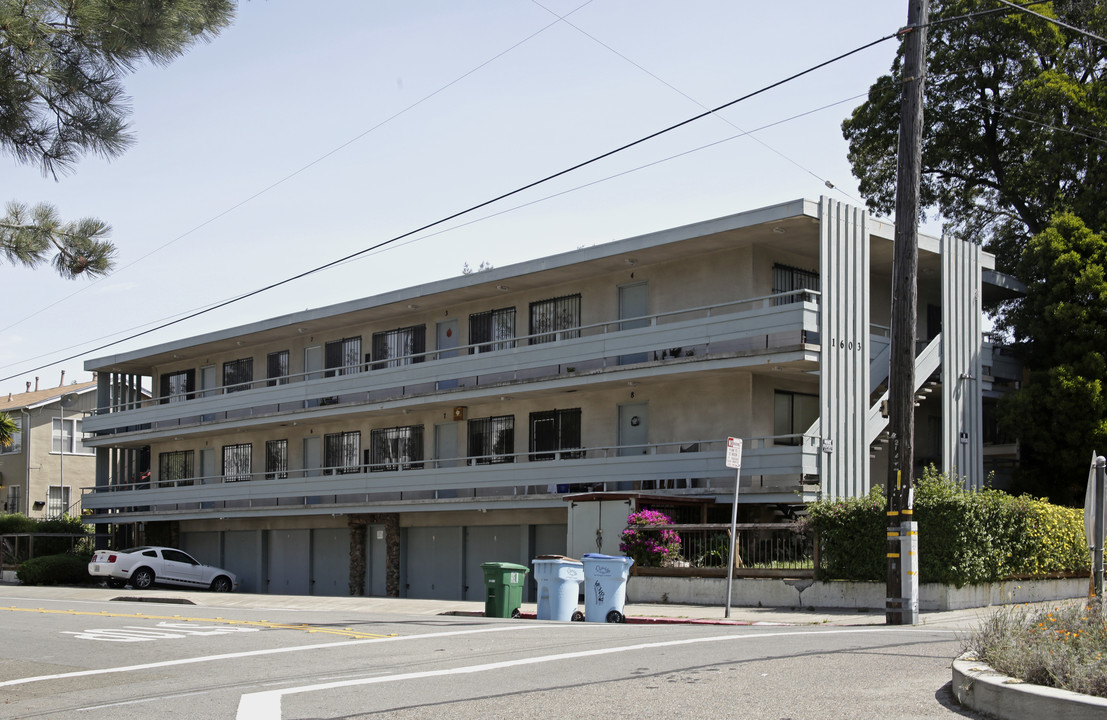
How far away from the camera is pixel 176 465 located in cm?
4816

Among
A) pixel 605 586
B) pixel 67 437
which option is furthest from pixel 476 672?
pixel 67 437

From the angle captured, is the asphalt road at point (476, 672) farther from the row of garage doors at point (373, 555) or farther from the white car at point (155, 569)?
the white car at point (155, 569)

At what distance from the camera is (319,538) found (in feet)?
136

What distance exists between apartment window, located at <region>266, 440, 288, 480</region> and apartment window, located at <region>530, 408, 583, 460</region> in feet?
39.6

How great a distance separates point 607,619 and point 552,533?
11777 millimetres

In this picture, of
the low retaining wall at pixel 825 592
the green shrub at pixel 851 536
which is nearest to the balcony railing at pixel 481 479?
the green shrub at pixel 851 536

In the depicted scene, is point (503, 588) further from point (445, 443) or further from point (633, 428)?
point (445, 443)

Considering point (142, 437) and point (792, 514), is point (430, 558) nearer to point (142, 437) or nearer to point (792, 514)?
point (792, 514)

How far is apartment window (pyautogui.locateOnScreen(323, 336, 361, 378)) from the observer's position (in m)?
40.5

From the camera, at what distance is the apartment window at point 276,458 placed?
42.9 meters

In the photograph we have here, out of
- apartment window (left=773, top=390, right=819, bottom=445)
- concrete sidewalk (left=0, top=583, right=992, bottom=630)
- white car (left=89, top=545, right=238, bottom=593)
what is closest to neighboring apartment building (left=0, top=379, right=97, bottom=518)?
white car (left=89, top=545, right=238, bottom=593)

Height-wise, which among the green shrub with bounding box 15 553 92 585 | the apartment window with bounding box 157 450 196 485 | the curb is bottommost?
the green shrub with bounding box 15 553 92 585

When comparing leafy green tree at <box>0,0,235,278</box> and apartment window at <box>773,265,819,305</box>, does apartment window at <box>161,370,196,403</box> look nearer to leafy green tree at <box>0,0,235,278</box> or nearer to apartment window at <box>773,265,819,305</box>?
apartment window at <box>773,265,819,305</box>

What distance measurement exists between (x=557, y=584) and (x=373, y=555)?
1862 cm
